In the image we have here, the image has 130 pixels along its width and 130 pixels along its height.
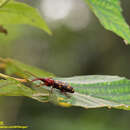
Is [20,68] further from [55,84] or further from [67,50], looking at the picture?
[67,50]

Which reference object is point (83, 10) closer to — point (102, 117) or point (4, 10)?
point (102, 117)

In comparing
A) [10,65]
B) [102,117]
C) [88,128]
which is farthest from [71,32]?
[10,65]

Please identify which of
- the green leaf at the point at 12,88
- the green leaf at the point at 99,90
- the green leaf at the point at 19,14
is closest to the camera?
the green leaf at the point at 12,88

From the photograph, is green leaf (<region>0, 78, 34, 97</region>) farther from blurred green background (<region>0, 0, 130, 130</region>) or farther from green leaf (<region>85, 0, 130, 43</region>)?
blurred green background (<region>0, 0, 130, 130</region>)

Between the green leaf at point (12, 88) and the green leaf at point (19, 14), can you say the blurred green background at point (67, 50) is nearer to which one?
the green leaf at point (19, 14)

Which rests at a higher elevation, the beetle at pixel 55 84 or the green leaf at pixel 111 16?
the green leaf at pixel 111 16

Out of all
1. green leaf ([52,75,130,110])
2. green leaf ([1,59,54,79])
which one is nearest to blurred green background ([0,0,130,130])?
green leaf ([1,59,54,79])

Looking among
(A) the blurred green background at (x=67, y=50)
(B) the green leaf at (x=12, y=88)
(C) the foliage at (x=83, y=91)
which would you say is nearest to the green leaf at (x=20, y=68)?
(C) the foliage at (x=83, y=91)
